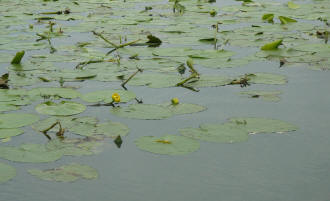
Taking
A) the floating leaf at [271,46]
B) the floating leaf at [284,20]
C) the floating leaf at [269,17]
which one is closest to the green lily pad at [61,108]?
the floating leaf at [271,46]

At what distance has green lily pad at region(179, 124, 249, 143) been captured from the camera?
6.49 feet

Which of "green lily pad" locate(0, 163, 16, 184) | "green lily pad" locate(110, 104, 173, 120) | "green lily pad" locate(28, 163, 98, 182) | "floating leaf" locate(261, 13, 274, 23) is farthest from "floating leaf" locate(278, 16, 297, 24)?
"green lily pad" locate(0, 163, 16, 184)

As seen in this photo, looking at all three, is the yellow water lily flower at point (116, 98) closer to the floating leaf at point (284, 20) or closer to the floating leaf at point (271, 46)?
the floating leaf at point (271, 46)

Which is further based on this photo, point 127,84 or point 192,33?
point 192,33

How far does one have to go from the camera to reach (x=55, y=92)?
8.45ft

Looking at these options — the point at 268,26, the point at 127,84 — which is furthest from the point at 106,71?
the point at 268,26

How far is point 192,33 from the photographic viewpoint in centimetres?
409

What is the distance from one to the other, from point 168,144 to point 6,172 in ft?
1.95

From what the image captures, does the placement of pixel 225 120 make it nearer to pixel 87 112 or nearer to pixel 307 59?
→ pixel 87 112

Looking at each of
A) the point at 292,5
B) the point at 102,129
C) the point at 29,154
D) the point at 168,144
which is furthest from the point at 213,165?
the point at 292,5

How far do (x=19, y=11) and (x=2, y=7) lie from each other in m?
0.51

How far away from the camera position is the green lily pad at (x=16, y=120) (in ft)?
7.04

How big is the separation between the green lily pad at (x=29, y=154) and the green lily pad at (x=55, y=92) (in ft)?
2.08

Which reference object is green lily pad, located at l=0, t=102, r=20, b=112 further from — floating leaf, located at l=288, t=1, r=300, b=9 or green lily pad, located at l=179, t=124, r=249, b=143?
floating leaf, located at l=288, t=1, r=300, b=9
